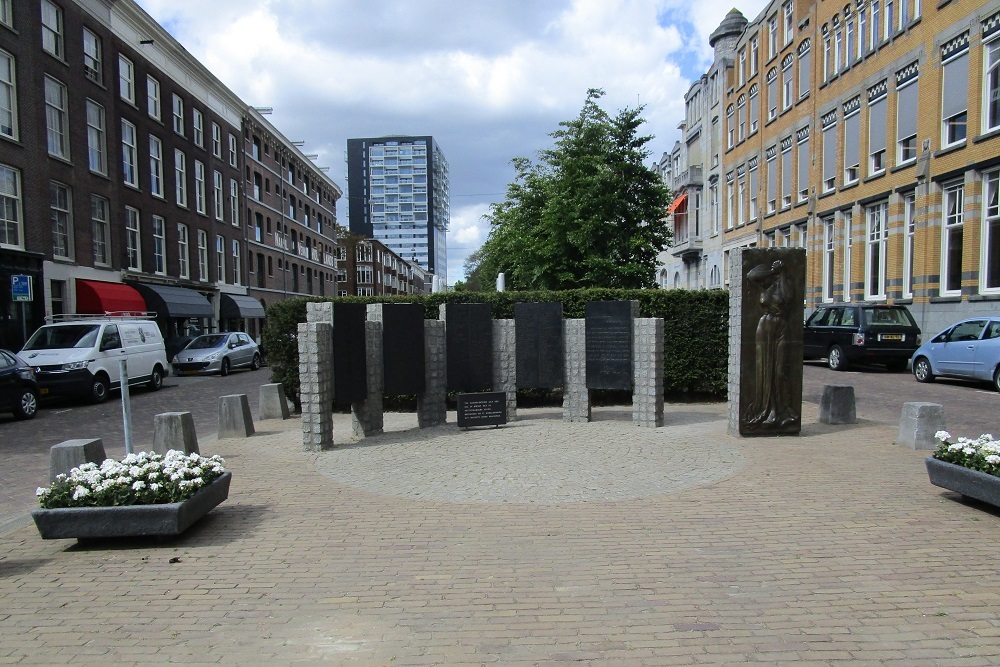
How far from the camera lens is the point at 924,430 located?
8352 millimetres

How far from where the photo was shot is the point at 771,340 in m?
9.27

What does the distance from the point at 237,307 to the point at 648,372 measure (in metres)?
37.3

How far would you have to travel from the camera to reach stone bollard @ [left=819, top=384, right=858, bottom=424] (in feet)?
34.2

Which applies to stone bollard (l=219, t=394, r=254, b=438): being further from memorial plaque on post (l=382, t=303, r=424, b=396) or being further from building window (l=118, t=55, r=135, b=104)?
building window (l=118, t=55, r=135, b=104)

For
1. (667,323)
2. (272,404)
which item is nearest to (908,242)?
(667,323)

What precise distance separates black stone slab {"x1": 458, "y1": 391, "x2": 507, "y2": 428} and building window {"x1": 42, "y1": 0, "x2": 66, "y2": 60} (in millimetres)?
24794

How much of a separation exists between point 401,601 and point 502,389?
705cm

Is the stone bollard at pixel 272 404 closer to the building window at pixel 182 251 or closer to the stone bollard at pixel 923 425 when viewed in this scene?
the stone bollard at pixel 923 425

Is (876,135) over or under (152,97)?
under

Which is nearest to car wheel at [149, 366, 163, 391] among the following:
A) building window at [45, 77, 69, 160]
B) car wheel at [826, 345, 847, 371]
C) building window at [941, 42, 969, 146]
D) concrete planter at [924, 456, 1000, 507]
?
building window at [45, 77, 69, 160]

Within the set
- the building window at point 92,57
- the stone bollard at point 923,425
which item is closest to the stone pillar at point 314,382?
the stone bollard at point 923,425

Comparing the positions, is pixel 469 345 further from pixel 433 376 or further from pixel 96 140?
pixel 96 140

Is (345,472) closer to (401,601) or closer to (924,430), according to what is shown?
(401,601)

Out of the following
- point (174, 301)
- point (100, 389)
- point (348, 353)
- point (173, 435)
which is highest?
point (174, 301)
